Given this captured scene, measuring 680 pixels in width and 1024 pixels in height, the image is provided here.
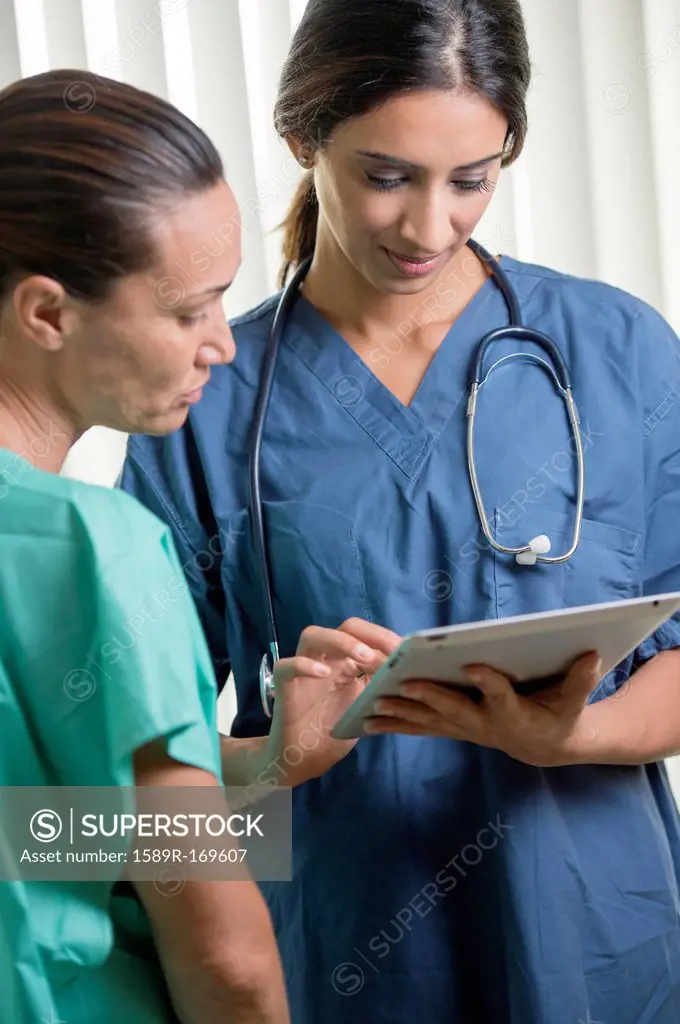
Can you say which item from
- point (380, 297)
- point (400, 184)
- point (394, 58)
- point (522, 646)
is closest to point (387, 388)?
point (380, 297)

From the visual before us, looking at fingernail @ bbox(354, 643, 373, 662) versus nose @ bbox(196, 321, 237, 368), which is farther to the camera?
fingernail @ bbox(354, 643, 373, 662)

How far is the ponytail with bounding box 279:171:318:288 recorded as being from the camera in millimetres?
1334

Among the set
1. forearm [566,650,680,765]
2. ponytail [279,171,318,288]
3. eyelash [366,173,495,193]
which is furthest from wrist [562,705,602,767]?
ponytail [279,171,318,288]

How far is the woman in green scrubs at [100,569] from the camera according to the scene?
73 centimetres

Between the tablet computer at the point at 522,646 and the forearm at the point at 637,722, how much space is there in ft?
0.26

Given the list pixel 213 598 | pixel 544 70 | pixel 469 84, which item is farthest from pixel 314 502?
pixel 544 70

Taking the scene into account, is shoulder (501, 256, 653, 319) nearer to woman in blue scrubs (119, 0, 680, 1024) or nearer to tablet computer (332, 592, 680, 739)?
woman in blue scrubs (119, 0, 680, 1024)

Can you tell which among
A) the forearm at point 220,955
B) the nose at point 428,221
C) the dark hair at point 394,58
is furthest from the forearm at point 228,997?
the dark hair at point 394,58

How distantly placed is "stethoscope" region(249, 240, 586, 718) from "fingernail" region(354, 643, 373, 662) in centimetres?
A: 12

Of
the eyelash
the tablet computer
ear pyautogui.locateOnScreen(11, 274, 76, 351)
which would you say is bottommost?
the tablet computer

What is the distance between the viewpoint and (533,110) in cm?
183

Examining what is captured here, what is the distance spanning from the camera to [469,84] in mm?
1121

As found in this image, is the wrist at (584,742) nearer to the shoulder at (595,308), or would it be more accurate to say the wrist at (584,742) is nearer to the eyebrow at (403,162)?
the shoulder at (595,308)

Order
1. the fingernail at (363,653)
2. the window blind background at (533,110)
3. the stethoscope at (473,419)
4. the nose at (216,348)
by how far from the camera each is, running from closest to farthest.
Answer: the nose at (216,348), the fingernail at (363,653), the stethoscope at (473,419), the window blind background at (533,110)
